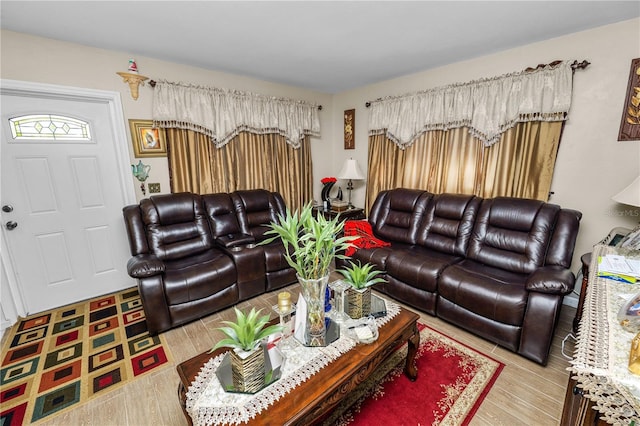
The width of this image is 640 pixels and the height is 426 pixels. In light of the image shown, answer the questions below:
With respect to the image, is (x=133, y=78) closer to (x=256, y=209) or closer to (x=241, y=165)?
(x=241, y=165)

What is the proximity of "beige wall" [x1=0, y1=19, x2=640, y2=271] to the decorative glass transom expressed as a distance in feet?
1.10

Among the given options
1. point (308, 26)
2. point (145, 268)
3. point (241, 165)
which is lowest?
point (145, 268)

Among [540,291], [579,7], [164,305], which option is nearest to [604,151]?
[579,7]

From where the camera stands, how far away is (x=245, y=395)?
1091 millimetres

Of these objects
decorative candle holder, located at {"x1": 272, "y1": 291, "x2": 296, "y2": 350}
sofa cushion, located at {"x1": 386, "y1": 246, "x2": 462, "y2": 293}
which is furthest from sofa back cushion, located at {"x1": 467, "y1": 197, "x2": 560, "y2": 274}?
decorative candle holder, located at {"x1": 272, "y1": 291, "x2": 296, "y2": 350}

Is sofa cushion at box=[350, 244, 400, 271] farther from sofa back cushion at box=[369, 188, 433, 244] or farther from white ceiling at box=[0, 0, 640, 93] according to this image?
white ceiling at box=[0, 0, 640, 93]

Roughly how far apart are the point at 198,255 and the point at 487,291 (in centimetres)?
265

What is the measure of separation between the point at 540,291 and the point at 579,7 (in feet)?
6.73

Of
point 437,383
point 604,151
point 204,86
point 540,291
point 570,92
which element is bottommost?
point 437,383

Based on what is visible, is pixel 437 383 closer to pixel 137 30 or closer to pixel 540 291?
pixel 540 291

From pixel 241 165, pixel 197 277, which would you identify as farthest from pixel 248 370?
pixel 241 165

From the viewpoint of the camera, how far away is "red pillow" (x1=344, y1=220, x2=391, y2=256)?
3012mm

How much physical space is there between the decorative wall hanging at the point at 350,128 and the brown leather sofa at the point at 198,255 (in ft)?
6.06

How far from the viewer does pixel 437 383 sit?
5.67 feet
